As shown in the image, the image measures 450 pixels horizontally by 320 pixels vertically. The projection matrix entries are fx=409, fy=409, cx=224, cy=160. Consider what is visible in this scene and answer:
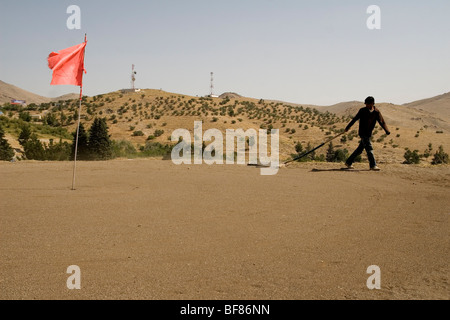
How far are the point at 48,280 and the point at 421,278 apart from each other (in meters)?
4.47

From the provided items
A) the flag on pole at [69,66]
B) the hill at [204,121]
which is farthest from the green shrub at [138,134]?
the flag on pole at [69,66]

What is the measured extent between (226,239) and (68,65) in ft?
25.3

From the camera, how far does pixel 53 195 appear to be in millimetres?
10336

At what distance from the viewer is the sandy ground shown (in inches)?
185

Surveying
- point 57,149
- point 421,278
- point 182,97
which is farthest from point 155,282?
point 182,97

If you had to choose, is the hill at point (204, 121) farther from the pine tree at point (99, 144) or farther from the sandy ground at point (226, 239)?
the sandy ground at point (226, 239)

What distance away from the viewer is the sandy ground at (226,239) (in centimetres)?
471

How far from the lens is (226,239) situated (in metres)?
6.57

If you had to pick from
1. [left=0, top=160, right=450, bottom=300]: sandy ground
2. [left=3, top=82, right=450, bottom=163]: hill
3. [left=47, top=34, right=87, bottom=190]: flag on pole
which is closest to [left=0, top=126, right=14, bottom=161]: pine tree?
[left=3, top=82, right=450, bottom=163]: hill

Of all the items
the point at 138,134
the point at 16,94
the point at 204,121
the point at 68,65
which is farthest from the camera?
the point at 16,94

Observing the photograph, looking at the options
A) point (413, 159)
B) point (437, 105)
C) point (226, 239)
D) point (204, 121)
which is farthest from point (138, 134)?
point (437, 105)

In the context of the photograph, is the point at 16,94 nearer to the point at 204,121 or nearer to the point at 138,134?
the point at 204,121

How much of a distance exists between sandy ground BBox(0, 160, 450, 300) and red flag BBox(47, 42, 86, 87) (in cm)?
303

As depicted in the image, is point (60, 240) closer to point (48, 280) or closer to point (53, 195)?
point (48, 280)
